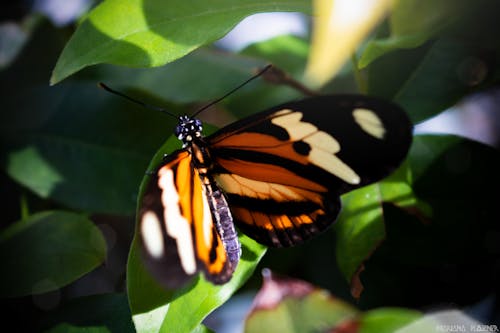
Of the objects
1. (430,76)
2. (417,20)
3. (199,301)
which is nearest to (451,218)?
(430,76)

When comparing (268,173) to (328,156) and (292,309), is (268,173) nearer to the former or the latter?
(328,156)

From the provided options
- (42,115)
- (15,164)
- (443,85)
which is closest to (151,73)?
(42,115)

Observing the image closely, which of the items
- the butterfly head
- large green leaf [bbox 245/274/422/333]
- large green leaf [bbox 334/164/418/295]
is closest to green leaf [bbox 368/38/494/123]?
large green leaf [bbox 334/164/418/295]

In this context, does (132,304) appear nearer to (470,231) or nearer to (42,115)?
(470,231)

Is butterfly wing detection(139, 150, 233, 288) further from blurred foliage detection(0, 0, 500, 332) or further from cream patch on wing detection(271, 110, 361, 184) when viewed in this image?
cream patch on wing detection(271, 110, 361, 184)

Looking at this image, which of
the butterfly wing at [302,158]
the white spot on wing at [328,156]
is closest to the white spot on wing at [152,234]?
the butterfly wing at [302,158]

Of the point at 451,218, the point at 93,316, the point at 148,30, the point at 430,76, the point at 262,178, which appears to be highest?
the point at 148,30
